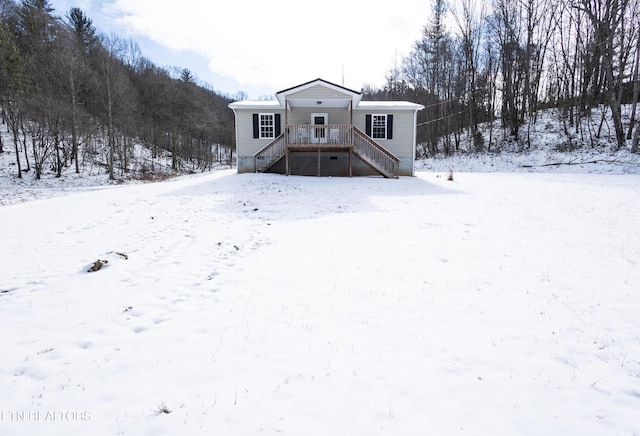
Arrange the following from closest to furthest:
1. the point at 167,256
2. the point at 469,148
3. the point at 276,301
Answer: the point at 276,301, the point at 167,256, the point at 469,148

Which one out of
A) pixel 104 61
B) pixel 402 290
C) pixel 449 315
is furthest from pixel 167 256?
pixel 104 61

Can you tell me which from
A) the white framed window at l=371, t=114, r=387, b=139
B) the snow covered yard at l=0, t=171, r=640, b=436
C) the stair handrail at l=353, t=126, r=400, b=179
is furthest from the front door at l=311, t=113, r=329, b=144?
the snow covered yard at l=0, t=171, r=640, b=436

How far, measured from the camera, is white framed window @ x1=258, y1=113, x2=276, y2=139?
18.5 meters

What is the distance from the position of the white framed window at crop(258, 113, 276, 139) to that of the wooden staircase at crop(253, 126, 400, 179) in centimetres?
97

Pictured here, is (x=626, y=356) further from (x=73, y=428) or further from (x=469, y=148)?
(x=469, y=148)

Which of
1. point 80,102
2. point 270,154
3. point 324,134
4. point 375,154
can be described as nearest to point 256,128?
point 270,154

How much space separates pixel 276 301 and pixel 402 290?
1741 millimetres

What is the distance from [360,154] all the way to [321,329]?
14183 mm

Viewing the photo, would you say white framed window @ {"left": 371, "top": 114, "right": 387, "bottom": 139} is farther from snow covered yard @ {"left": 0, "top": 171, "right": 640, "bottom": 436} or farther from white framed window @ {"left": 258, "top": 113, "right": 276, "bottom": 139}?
snow covered yard @ {"left": 0, "top": 171, "right": 640, "bottom": 436}

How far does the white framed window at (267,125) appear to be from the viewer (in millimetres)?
18453

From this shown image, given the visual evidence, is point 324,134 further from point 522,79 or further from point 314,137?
point 522,79

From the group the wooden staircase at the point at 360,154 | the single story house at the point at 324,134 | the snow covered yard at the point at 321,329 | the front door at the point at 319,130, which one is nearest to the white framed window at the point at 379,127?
the single story house at the point at 324,134

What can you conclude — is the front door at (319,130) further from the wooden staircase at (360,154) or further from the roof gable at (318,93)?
the roof gable at (318,93)

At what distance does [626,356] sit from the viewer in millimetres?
2854
